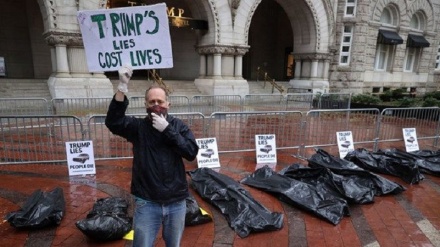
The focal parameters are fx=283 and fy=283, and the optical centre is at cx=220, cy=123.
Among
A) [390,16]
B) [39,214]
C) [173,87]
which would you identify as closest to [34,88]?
[173,87]

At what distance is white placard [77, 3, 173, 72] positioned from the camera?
8.86 feet

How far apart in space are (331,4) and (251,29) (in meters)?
8.66

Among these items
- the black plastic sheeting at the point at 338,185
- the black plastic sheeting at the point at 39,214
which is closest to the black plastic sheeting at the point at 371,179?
the black plastic sheeting at the point at 338,185

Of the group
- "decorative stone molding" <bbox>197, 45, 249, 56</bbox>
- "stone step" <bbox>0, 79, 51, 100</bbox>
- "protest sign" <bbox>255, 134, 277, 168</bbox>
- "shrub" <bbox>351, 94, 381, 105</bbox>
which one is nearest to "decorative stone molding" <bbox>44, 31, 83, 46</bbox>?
"stone step" <bbox>0, 79, 51, 100</bbox>

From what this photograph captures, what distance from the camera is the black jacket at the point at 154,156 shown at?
227cm

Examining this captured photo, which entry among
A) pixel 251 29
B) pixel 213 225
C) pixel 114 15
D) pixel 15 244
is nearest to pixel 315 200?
pixel 213 225

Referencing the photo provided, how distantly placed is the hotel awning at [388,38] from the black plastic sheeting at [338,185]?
2029cm

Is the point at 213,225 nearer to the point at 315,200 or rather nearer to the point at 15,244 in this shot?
the point at 315,200

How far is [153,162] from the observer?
2279 millimetres

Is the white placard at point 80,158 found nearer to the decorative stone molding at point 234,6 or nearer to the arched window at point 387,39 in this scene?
the decorative stone molding at point 234,6

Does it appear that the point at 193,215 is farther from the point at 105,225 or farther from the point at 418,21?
the point at 418,21

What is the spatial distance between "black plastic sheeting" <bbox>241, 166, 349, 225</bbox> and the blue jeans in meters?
2.31

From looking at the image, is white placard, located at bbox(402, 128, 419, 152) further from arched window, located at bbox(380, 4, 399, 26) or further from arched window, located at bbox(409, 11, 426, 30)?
arched window, located at bbox(409, 11, 426, 30)

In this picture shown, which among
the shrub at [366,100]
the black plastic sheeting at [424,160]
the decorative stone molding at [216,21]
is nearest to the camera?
the black plastic sheeting at [424,160]
